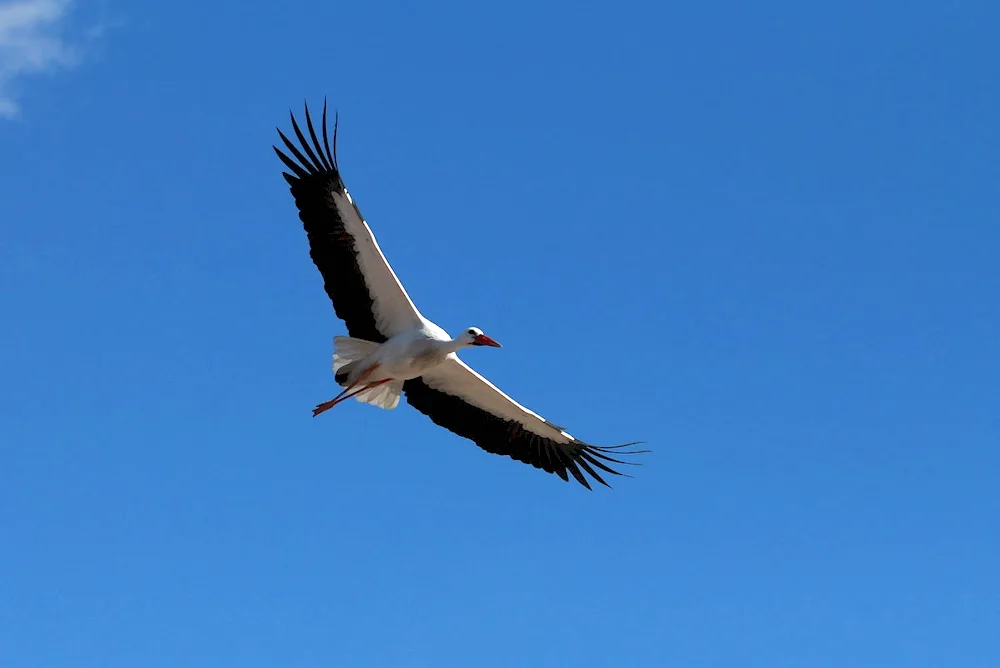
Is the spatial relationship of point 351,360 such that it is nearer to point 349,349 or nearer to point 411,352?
point 349,349

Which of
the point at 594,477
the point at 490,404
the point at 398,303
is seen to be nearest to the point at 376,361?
the point at 398,303

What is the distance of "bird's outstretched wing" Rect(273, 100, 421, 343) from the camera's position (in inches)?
687

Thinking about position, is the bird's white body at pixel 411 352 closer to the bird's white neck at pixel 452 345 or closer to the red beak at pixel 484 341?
the bird's white neck at pixel 452 345

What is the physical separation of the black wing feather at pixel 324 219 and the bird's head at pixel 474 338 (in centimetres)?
127

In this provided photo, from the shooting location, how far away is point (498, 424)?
1947 centimetres

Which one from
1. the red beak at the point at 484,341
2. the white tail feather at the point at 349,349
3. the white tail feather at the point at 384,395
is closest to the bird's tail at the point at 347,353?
the white tail feather at the point at 349,349

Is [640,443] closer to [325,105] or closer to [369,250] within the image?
[369,250]

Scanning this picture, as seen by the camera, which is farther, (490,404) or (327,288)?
(490,404)

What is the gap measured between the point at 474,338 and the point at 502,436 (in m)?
1.80

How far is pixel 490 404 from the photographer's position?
1927 cm

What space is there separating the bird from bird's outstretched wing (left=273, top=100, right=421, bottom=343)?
0.01m

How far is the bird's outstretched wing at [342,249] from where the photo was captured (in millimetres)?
17438

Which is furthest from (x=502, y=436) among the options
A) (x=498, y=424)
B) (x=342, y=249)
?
(x=342, y=249)

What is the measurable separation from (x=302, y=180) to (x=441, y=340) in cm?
248
